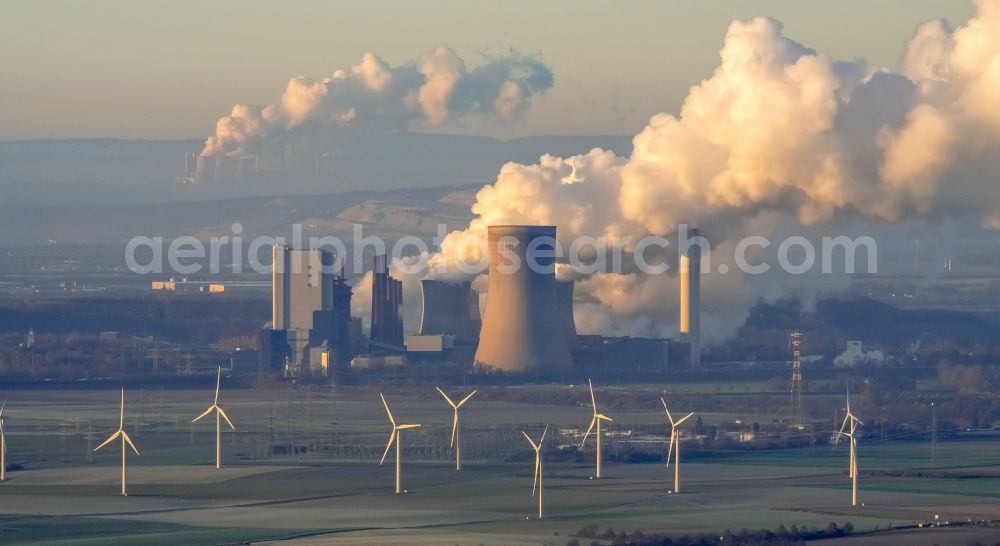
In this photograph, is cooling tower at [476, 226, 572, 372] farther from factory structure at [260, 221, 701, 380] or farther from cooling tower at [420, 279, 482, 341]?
cooling tower at [420, 279, 482, 341]

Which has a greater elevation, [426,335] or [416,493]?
[426,335]

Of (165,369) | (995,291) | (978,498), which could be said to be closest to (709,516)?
(978,498)

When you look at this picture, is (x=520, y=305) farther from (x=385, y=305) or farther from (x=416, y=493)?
(x=416, y=493)

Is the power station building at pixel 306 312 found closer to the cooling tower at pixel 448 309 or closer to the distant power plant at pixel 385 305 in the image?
the distant power plant at pixel 385 305

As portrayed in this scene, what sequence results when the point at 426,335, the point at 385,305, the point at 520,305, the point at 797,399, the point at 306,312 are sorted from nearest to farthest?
1. the point at 797,399
2. the point at 520,305
3. the point at 426,335
4. the point at 306,312
5. the point at 385,305

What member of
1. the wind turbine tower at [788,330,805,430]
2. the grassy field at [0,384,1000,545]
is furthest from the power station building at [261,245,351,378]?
the wind turbine tower at [788,330,805,430]

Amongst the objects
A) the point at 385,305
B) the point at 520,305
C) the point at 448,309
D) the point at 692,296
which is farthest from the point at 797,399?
the point at 385,305
